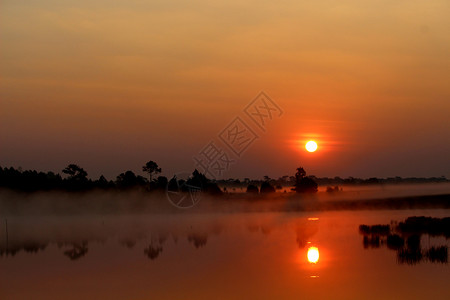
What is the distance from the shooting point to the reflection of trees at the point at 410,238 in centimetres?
2552

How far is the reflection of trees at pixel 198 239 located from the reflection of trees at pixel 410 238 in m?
8.52

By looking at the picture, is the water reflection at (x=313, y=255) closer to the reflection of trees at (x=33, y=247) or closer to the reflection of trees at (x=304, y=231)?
the reflection of trees at (x=304, y=231)

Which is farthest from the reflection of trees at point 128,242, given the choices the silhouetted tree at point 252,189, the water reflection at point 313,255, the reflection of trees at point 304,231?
the silhouetted tree at point 252,189

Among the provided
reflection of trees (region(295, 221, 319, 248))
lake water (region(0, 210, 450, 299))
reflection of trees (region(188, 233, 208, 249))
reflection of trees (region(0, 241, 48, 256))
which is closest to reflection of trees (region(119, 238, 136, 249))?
lake water (region(0, 210, 450, 299))

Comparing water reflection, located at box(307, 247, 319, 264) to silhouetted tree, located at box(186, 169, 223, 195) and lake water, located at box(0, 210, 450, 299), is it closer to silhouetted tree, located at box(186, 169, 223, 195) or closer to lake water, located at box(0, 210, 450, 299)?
lake water, located at box(0, 210, 450, 299)

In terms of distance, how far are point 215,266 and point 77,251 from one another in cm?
936

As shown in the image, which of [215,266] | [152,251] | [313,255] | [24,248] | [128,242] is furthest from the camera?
[128,242]

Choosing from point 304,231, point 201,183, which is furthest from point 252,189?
point 304,231

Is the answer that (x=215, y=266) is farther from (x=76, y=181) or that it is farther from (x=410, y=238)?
(x=76, y=181)

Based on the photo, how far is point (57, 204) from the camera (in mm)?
65125

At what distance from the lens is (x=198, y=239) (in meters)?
36.6

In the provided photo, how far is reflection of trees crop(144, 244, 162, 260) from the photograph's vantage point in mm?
29781

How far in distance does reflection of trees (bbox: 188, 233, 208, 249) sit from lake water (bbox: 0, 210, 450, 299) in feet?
0.21

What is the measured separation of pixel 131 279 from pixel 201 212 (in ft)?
143
